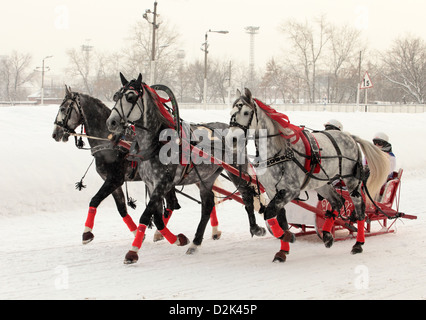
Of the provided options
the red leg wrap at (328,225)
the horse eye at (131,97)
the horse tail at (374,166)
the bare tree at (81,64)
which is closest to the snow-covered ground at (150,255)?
the red leg wrap at (328,225)

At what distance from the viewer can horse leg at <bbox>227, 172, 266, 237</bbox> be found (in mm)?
7971

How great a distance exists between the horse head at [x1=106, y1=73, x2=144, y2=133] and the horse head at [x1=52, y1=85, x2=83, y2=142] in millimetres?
1222

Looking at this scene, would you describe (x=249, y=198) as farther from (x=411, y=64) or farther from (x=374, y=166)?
(x=411, y=64)

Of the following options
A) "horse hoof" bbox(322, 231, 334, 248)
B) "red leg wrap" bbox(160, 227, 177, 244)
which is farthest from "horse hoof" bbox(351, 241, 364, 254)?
"red leg wrap" bbox(160, 227, 177, 244)

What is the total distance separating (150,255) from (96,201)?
101cm

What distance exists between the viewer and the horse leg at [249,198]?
797cm

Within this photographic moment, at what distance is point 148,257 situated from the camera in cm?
718

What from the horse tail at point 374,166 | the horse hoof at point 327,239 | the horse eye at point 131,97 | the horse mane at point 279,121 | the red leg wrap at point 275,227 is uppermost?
the horse eye at point 131,97

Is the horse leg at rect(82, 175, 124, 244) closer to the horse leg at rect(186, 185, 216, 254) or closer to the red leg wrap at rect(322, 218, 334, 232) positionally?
the horse leg at rect(186, 185, 216, 254)

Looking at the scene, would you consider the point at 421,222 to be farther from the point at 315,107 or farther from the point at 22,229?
the point at 315,107
